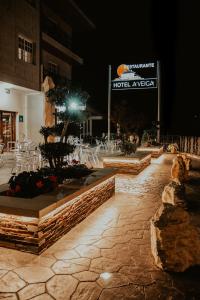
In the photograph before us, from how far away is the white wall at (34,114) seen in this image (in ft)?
53.4

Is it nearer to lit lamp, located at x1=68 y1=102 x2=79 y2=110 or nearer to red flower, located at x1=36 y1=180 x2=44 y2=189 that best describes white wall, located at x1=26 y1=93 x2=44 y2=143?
lit lamp, located at x1=68 y1=102 x2=79 y2=110

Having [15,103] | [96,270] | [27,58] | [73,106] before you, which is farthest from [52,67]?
[96,270]

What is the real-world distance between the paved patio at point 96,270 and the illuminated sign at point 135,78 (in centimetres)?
1588

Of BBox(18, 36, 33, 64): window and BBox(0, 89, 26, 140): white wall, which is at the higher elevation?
BBox(18, 36, 33, 64): window

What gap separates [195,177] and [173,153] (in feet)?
31.0

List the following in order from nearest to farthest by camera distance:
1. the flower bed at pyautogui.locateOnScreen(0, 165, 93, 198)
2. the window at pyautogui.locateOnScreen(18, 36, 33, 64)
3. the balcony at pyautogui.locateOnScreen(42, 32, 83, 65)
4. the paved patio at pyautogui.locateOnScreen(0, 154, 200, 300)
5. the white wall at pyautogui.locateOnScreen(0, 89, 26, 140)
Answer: the paved patio at pyautogui.locateOnScreen(0, 154, 200, 300)
the flower bed at pyautogui.locateOnScreen(0, 165, 93, 198)
the white wall at pyautogui.locateOnScreen(0, 89, 26, 140)
the window at pyautogui.locateOnScreen(18, 36, 33, 64)
the balcony at pyautogui.locateOnScreen(42, 32, 83, 65)

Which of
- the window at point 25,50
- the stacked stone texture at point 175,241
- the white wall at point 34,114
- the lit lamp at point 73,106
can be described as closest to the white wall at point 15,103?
the white wall at point 34,114

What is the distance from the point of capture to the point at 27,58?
591 inches

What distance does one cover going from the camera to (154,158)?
620 inches

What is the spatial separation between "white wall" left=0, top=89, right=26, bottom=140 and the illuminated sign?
723 cm

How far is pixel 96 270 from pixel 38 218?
3.17 feet

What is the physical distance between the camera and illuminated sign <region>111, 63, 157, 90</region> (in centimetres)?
1978

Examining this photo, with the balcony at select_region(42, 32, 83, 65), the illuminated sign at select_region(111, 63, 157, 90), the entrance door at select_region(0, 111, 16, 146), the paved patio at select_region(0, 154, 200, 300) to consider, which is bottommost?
the paved patio at select_region(0, 154, 200, 300)

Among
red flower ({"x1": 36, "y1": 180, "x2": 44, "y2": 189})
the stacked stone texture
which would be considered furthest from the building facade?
the stacked stone texture
